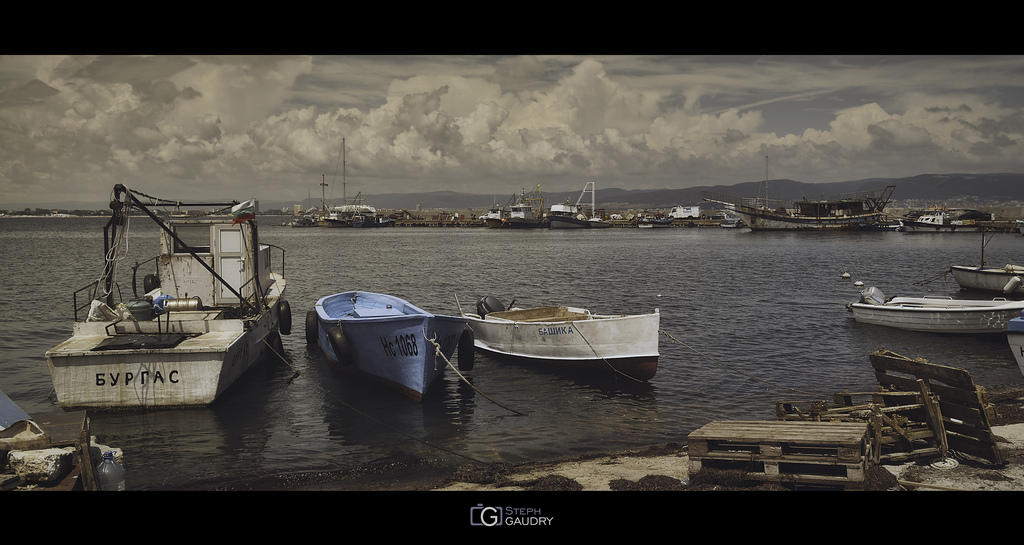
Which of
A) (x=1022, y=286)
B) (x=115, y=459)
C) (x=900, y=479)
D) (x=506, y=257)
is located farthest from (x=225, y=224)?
(x=506, y=257)

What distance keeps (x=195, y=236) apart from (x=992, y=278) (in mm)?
31509

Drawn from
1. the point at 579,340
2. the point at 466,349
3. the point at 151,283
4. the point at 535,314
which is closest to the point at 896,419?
the point at 579,340

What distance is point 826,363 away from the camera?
1759 centimetres

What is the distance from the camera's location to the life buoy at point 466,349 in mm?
15047

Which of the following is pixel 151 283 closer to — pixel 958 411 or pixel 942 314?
pixel 958 411

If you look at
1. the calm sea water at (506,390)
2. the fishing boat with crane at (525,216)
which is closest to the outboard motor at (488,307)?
the calm sea water at (506,390)

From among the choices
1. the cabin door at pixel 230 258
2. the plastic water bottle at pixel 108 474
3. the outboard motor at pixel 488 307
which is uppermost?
the cabin door at pixel 230 258

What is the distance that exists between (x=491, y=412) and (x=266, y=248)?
31.8ft

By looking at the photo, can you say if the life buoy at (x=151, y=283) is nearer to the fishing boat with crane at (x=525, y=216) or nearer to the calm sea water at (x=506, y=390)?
the calm sea water at (x=506, y=390)

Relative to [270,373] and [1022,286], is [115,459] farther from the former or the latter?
[1022,286]

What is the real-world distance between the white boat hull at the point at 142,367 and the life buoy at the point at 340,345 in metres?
1.96

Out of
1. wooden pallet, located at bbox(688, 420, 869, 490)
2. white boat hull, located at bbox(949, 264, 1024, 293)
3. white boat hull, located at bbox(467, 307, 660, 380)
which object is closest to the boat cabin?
white boat hull, located at bbox(467, 307, 660, 380)

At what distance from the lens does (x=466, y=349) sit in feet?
49.5

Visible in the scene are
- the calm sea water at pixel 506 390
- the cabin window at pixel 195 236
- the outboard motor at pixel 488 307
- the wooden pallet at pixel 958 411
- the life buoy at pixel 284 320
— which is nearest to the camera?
the wooden pallet at pixel 958 411
